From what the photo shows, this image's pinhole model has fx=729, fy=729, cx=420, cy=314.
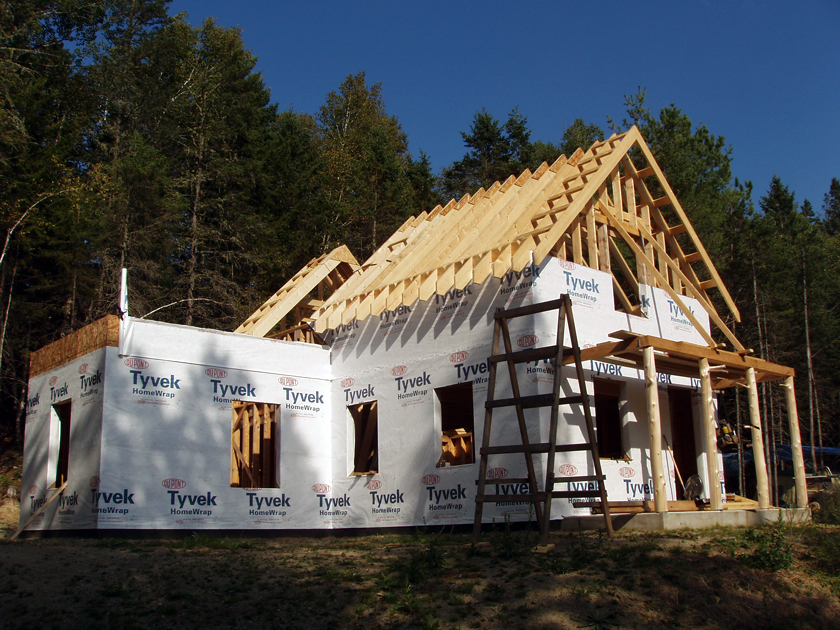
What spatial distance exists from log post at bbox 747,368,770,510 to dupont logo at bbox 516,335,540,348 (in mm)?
3245

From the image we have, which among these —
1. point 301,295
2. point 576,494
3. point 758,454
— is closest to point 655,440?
point 576,494

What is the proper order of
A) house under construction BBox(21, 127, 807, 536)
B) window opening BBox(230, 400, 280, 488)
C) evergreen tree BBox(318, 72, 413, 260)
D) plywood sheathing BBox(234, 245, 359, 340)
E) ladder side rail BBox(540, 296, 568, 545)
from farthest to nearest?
evergreen tree BBox(318, 72, 413, 260)
plywood sheathing BBox(234, 245, 359, 340)
window opening BBox(230, 400, 280, 488)
house under construction BBox(21, 127, 807, 536)
ladder side rail BBox(540, 296, 568, 545)

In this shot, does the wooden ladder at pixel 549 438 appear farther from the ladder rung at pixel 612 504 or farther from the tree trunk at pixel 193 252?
the tree trunk at pixel 193 252

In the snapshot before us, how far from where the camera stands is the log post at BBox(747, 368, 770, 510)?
388 inches

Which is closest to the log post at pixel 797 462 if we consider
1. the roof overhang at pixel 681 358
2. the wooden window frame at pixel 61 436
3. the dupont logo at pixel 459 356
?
the roof overhang at pixel 681 358

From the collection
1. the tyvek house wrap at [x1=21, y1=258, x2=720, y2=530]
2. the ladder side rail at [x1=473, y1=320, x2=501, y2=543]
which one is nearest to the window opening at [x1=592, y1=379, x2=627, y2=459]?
the tyvek house wrap at [x1=21, y1=258, x2=720, y2=530]

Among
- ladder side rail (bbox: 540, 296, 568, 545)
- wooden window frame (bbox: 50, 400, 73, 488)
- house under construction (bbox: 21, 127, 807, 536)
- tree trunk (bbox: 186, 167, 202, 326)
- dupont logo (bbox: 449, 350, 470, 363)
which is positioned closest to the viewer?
ladder side rail (bbox: 540, 296, 568, 545)

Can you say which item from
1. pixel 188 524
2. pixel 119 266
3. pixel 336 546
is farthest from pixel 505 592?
pixel 119 266

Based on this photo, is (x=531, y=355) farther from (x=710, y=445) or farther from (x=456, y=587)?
(x=456, y=587)

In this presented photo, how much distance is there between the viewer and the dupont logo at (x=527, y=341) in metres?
9.90

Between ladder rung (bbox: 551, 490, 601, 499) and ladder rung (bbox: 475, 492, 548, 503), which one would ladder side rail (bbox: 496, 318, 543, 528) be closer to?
ladder rung (bbox: 475, 492, 548, 503)

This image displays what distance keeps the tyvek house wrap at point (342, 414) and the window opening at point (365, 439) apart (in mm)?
278

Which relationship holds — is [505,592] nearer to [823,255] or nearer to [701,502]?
[701,502]

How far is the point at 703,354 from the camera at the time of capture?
992cm
